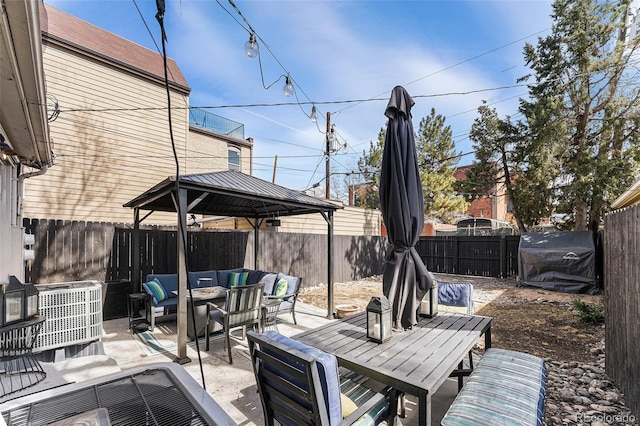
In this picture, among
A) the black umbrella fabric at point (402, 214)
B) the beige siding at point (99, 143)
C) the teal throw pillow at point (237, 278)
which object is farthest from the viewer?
the beige siding at point (99, 143)

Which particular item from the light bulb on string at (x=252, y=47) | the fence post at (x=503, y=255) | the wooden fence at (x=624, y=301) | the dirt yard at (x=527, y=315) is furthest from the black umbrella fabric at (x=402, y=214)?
the fence post at (x=503, y=255)

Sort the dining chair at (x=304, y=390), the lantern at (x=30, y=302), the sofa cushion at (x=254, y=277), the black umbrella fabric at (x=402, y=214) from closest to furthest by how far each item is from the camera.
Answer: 1. the dining chair at (x=304, y=390)
2. the lantern at (x=30, y=302)
3. the black umbrella fabric at (x=402, y=214)
4. the sofa cushion at (x=254, y=277)

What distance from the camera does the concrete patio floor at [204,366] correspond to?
2682 mm

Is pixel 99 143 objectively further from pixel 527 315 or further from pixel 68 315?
pixel 527 315

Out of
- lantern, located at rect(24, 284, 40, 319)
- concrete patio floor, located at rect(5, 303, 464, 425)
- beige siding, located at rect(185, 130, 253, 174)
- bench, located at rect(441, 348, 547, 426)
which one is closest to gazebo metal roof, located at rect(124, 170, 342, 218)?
lantern, located at rect(24, 284, 40, 319)

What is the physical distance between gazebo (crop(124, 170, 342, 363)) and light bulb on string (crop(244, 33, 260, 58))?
6.89 feet

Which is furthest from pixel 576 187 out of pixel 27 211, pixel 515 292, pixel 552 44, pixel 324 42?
pixel 27 211

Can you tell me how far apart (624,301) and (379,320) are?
247 cm

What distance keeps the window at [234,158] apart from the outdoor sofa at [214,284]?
7.48 m

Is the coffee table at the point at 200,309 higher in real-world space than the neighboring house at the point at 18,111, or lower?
lower

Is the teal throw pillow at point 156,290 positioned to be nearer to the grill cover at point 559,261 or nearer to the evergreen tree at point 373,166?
the grill cover at point 559,261

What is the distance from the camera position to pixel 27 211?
6953mm

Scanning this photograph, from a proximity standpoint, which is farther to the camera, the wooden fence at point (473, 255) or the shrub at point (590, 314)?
the wooden fence at point (473, 255)

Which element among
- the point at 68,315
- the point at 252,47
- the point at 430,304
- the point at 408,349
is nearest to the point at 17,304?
the point at 68,315
